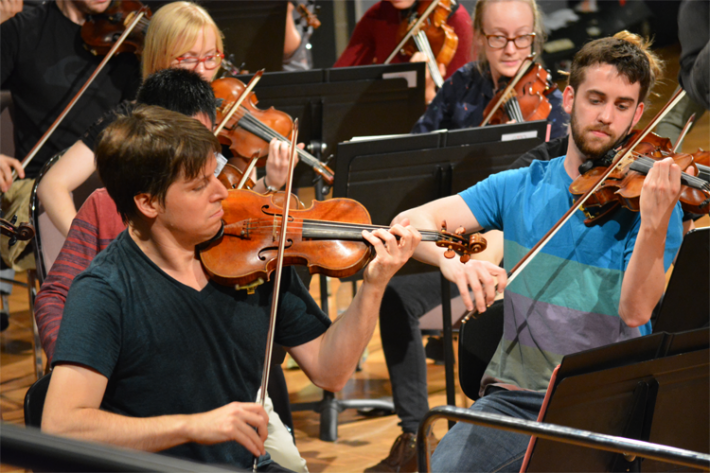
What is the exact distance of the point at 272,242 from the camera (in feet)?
5.29

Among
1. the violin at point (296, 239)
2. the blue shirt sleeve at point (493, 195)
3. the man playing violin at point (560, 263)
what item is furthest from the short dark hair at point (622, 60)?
the violin at point (296, 239)

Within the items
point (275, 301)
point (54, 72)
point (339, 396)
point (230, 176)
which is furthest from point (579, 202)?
point (54, 72)

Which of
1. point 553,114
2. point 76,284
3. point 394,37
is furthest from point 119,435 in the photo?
point 394,37

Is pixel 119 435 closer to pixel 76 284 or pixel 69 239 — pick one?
pixel 76 284

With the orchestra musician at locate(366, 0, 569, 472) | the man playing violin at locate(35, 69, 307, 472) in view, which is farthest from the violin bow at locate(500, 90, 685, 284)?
the orchestra musician at locate(366, 0, 569, 472)

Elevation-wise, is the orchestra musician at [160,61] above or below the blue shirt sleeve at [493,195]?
above

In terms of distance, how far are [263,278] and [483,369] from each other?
2.14 ft

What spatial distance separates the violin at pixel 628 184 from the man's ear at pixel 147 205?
3.13 ft

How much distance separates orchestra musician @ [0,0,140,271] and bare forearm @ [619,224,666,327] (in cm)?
208

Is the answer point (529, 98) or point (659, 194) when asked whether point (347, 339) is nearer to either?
point (659, 194)

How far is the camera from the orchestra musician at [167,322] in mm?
1300

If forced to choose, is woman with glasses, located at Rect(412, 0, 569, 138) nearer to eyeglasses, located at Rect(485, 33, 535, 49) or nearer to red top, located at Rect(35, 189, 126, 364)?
eyeglasses, located at Rect(485, 33, 535, 49)

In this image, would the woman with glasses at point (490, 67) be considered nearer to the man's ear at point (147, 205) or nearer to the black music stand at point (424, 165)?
the black music stand at point (424, 165)

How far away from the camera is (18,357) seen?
3.51 meters
